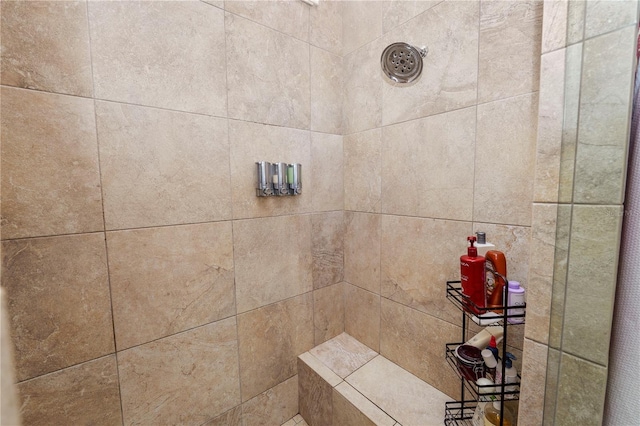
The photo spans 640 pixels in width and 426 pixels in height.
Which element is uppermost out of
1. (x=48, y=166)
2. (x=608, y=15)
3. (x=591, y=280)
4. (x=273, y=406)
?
(x=608, y=15)

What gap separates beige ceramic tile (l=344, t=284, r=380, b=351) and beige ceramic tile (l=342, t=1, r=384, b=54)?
1.24m

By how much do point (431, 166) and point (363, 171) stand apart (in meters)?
0.35

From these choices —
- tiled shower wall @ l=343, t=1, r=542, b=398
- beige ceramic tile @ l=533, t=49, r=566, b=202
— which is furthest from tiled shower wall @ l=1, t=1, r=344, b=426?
beige ceramic tile @ l=533, t=49, r=566, b=202

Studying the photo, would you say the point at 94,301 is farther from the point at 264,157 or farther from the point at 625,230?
the point at 625,230

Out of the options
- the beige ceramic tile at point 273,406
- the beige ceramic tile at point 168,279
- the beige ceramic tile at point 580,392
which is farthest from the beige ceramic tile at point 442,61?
the beige ceramic tile at point 273,406

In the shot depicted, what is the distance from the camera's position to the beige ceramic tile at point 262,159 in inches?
43.1

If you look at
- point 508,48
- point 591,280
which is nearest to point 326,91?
point 508,48

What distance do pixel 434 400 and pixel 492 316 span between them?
52 cm

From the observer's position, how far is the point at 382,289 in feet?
4.30

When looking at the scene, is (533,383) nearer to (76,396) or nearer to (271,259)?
(271,259)

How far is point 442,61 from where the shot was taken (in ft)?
3.37

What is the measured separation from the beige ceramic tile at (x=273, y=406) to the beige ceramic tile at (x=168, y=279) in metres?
→ 0.44

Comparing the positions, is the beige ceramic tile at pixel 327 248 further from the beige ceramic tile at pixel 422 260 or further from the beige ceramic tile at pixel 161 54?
the beige ceramic tile at pixel 161 54

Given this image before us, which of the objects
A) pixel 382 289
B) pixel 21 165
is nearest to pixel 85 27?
pixel 21 165
